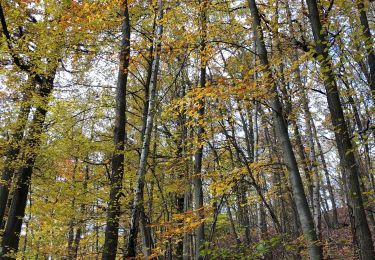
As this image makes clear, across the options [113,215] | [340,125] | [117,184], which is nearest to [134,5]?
[117,184]

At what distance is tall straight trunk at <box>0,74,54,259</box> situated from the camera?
9312mm

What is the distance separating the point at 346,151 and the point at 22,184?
9.50m

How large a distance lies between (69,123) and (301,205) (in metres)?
6.62

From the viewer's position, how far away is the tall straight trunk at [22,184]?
367 inches

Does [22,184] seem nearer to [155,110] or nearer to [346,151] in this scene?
[155,110]

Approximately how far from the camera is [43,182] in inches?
387

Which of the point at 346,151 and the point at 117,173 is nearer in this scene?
the point at 346,151

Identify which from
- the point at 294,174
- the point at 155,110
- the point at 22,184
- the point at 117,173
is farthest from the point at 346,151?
the point at 22,184

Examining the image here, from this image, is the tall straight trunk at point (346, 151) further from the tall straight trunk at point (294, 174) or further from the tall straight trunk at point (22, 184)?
the tall straight trunk at point (22, 184)

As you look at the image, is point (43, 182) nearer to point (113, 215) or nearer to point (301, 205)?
point (113, 215)

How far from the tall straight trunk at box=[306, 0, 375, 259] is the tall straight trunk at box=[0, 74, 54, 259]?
7.63 meters

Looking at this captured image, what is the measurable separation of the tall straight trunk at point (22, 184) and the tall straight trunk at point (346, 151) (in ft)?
25.0

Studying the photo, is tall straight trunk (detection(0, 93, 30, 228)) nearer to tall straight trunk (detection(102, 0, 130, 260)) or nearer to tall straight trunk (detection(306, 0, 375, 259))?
tall straight trunk (detection(102, 0, 130, 260))

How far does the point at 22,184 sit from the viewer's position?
10.1 m
